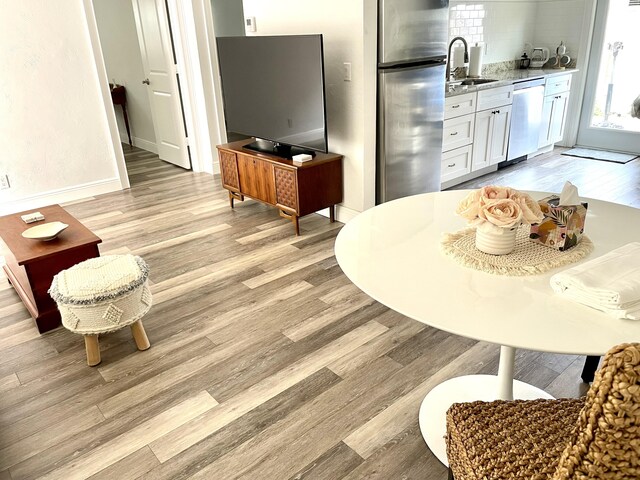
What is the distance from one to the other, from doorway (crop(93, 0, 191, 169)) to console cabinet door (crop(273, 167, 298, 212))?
220 centimetres

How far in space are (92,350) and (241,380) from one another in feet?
2.38

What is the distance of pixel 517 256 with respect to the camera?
1.43 m

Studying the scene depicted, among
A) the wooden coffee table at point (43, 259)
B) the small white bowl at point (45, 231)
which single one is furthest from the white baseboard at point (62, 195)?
the small white bowl at point (45, 231)

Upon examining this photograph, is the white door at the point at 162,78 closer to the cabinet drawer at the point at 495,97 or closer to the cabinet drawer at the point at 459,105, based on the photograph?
the cabinet drawer at the point at 459,105

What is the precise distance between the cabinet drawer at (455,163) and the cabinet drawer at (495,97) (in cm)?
40

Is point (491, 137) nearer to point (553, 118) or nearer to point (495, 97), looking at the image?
point (495, 97)

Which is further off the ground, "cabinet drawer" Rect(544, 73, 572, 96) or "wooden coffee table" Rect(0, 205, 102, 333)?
"cabinet drawer" Rect(544, 73, 572, 96)

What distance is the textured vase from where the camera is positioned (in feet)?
4.63

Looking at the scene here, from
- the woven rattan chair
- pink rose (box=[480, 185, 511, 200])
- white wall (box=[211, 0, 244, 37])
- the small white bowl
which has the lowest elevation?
the small white bowl

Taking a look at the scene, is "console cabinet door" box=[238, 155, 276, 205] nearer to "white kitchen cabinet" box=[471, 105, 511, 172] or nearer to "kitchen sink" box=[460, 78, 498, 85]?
"white kitchen cabinet" box=[471, 105, 511, 172]

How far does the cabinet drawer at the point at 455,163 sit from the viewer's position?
4305 millimetres

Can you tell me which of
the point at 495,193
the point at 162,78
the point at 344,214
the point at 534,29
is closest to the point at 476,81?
the point at 534,29

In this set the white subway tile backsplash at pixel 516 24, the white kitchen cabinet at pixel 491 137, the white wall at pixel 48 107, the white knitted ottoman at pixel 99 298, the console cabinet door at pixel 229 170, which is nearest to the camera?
the white knitted ottoman at pixel 99 298

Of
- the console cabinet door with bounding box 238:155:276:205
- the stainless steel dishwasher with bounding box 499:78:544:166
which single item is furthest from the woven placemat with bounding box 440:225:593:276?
the stainless steel dishwasher with bounding box 499:78:544:166
